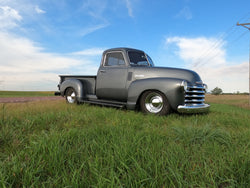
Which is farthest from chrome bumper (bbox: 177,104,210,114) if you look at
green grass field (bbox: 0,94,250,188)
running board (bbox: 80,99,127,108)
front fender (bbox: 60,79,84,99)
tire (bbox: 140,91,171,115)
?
front fender (bbox: 60,79,84,99)

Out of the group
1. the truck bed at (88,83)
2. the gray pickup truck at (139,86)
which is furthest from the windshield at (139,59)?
the truck bed at (88,83)

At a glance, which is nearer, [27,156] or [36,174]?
[36,174]

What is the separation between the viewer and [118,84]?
513 centimetres

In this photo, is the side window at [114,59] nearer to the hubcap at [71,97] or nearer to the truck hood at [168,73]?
the truck hood at [168,73]

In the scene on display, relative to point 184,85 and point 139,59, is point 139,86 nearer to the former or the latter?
point 184,85

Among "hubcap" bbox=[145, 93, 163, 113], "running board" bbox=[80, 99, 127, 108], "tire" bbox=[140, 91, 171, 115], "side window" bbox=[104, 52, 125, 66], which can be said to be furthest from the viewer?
"side window" bbox=[104, 52, 125, 66]

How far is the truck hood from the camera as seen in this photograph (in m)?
4.37

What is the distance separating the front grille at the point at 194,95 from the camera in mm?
4133

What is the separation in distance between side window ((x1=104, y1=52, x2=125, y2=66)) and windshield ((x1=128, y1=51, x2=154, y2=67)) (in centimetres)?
32

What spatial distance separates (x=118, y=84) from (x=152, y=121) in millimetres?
2051

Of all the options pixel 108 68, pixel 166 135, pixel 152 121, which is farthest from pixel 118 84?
pixel 166 135

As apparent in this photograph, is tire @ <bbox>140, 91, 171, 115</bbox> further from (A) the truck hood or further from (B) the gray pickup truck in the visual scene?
(A) the truck hood

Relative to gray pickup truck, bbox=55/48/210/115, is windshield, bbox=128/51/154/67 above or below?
above

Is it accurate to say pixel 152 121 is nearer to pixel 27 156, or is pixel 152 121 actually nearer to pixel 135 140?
pixel 135 140
